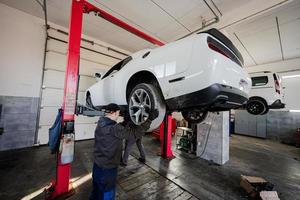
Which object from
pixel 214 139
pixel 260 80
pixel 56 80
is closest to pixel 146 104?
pixel 214 139

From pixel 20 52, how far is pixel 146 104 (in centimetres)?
553

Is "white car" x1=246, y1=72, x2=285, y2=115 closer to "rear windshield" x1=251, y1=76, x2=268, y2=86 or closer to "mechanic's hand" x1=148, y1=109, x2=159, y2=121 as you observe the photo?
"rear windshield" x1=251, y1=76, x2=268, y2=86

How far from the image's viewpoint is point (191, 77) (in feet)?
4.58

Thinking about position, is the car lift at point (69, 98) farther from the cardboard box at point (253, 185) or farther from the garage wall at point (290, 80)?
the garage wall at point (290, 80)

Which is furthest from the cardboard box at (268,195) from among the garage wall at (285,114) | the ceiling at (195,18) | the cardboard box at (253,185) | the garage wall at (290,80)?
the garage wall at (290,80)

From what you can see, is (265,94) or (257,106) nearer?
(265,94)

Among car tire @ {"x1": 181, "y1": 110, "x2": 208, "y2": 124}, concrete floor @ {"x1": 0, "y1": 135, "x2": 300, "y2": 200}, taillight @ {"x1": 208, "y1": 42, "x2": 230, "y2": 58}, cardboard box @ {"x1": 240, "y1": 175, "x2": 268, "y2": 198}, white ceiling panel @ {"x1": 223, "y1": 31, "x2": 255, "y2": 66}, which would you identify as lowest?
concrete floor @ {"x1": 0, "y1": 135, "x2": 300, "y2": 200}

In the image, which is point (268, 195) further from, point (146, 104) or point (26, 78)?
point (26, 78)

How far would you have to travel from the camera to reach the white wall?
14.1ft

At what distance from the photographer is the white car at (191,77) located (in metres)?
1.32

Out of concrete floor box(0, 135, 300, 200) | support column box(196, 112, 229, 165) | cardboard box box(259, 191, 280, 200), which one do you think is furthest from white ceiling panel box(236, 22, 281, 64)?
cardboard box box(259, 191, 280, 200)

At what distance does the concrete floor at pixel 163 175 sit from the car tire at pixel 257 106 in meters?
1.71

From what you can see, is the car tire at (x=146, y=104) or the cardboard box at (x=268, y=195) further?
the cardboard box at (x=268, y=195)

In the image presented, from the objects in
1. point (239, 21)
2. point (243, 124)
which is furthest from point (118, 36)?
point (243, 124)
